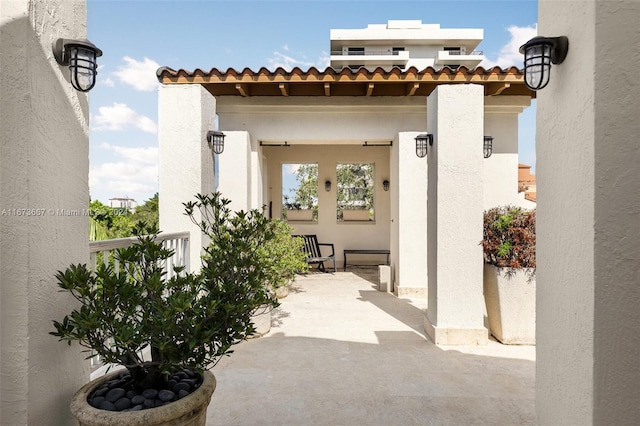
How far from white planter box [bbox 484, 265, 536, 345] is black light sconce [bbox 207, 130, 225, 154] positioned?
3.32 m

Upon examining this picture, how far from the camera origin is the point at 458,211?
3801 millimetres

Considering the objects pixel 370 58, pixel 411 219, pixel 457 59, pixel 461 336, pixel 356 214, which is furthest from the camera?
pixel 457 59

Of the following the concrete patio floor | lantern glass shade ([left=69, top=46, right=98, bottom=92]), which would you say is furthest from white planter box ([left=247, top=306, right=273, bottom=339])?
lantern glass shade ([left=69, top=46, right=98, bottom=92])

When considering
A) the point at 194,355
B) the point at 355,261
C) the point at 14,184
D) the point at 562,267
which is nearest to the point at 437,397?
the point at 562,267

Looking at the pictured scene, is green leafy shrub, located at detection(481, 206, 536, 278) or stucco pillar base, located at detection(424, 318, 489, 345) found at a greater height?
green leafy shrub, located at detection(481, 206, 536, 278)

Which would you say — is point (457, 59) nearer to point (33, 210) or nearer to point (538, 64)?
point (538, 64)

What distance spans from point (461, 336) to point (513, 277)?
31.7 inches

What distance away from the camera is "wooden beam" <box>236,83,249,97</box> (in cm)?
561

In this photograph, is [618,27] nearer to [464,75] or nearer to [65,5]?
[65,5]

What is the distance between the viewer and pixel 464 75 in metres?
5.53

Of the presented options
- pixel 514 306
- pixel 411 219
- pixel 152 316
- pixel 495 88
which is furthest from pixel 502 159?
pixel 152 316

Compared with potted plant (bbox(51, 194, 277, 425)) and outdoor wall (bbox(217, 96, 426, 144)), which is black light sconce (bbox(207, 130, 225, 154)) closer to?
outdoor wall (bbox(217, 96, 426, 144))

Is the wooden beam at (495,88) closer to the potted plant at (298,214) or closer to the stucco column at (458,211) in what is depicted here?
the stucco column at (458,211)

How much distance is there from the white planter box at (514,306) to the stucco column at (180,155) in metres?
3.16
